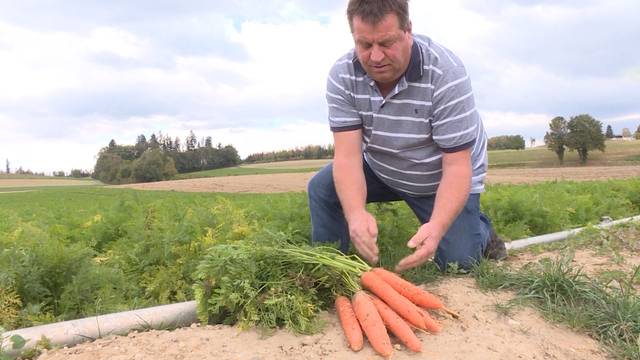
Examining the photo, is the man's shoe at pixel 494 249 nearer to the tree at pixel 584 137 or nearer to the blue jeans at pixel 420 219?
Answer: the blue jeans at pixel 420 219

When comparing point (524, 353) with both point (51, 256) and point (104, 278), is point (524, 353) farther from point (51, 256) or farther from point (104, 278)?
point (51, 256)

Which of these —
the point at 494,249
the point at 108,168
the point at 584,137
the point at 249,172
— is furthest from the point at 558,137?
the point at 494,249

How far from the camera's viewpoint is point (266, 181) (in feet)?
131

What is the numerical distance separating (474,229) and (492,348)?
1308mm

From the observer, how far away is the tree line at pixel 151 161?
61.4 meters

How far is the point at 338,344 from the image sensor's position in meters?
2.57

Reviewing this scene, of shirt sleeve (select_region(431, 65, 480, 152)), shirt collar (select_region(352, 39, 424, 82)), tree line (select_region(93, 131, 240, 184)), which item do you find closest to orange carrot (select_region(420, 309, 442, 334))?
shirt sleeve (select_region(431, 65, 480, 152))

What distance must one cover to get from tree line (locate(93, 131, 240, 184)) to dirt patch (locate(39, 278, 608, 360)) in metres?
60.8

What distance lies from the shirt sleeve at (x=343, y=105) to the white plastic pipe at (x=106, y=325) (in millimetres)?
1364

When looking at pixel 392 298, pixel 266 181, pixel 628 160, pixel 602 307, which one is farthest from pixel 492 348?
pixel 628 160

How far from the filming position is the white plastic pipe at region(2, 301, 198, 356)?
103 inches

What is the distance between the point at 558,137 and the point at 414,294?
63325 mm

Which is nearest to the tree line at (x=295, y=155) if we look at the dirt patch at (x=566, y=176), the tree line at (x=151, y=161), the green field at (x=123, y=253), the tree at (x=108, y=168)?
the tree line at (x=151, y=161)

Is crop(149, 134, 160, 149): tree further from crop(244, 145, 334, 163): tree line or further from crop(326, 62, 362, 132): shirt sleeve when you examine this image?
crop(326, 62, 362, 132): shirt sleeve
